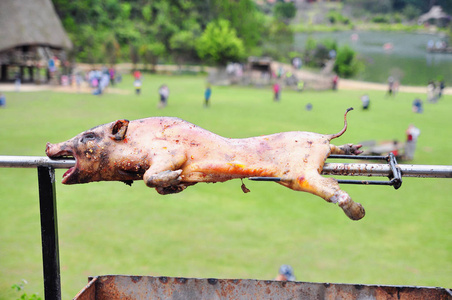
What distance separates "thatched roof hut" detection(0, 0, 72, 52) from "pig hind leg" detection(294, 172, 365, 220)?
110 ft

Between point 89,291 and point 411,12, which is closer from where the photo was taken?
point 89,291

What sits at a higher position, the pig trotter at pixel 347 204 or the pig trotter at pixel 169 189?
the pig trotter at pixel 169 189

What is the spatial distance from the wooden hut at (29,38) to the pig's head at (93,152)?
31.9 meters

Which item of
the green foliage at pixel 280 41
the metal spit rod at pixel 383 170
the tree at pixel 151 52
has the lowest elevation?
the metal spit rod at pixel 383 170

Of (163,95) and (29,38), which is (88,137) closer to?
(163,95)

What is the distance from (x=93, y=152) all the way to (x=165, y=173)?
0.56 metres

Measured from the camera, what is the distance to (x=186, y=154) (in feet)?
9.50

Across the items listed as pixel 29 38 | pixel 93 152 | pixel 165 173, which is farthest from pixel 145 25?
pixel 165 173

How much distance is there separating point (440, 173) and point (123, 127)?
186 cm

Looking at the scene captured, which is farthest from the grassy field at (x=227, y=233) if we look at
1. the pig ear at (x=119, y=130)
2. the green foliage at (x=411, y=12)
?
the green foliage at (x=411, y=12)

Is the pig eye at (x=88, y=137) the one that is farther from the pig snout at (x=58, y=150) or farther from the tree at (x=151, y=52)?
the tree at (x=151, y=52)

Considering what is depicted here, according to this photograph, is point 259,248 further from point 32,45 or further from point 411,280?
point 32,45

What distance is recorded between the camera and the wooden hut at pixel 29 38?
32.6 m

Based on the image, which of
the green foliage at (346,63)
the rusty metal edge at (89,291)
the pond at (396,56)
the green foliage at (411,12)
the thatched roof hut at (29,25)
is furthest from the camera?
the green foliage at (411,12)
